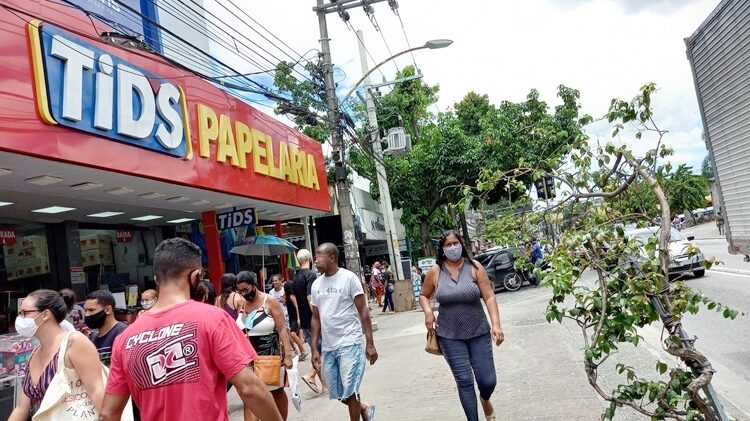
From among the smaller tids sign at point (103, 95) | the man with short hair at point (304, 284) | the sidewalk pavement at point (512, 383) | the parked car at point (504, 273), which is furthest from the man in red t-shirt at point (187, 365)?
the parked car at point (504, 273)

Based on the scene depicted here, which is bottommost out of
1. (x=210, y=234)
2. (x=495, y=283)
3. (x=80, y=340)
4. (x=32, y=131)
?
(x=495, y=283)

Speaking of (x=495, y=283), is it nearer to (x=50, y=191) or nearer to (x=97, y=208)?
(x=97, y=208)

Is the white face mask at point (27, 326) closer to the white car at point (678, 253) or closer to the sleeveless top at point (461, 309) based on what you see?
the sleeveless top at point (461, 309)

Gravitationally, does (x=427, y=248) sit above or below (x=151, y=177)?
below

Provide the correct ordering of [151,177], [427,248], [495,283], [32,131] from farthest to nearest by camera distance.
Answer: [427,248]
[495,283]
[151,177]
[32,131]

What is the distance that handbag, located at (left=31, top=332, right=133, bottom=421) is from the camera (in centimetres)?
322

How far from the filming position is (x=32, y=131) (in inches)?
A: 250

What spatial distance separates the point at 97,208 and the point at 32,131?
4592 mm

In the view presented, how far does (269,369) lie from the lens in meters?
4.93

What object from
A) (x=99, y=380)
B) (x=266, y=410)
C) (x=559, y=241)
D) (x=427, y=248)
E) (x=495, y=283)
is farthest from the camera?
(x=427, y=248)

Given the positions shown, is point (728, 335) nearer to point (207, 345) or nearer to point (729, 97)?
point (729, 97)

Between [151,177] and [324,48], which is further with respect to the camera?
[324,48]

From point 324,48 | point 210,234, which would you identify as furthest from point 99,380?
point 324,48

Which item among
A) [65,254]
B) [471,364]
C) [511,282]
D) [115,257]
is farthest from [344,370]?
[511,282]
